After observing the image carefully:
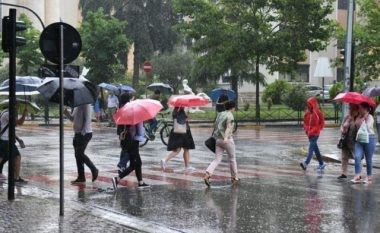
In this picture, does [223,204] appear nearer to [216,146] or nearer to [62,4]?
[216,146]

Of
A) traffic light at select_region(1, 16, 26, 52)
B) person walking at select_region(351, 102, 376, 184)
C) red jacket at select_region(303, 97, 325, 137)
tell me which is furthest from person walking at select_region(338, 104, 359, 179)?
traffic light at select_region(1, 16, 26, 52)

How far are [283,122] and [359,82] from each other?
449cm

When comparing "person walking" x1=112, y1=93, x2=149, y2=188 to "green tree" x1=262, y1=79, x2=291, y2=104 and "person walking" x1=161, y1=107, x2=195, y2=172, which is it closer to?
"person walking" x1=161, y1=107, x2=195, y2=172

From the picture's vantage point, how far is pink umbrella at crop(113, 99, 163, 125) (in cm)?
1203

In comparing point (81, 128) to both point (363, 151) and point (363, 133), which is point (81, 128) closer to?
point (363, 133)

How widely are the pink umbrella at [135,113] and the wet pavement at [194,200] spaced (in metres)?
1.25

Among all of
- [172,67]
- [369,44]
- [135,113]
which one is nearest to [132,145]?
[135,113]

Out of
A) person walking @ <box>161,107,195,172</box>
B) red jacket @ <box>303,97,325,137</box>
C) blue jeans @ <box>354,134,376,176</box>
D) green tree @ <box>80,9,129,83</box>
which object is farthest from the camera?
green tree @ <box>80,9,129,83</box>

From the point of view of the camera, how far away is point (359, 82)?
3494cm

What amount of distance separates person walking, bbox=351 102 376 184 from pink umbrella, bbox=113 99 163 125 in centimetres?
421

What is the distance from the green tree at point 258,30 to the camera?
34469 millimetres

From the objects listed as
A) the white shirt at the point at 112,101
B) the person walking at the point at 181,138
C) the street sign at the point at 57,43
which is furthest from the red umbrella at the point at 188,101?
the white shirt at the point at 112,101

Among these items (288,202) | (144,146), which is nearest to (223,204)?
(288,202)

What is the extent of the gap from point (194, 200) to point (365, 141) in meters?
4.33
